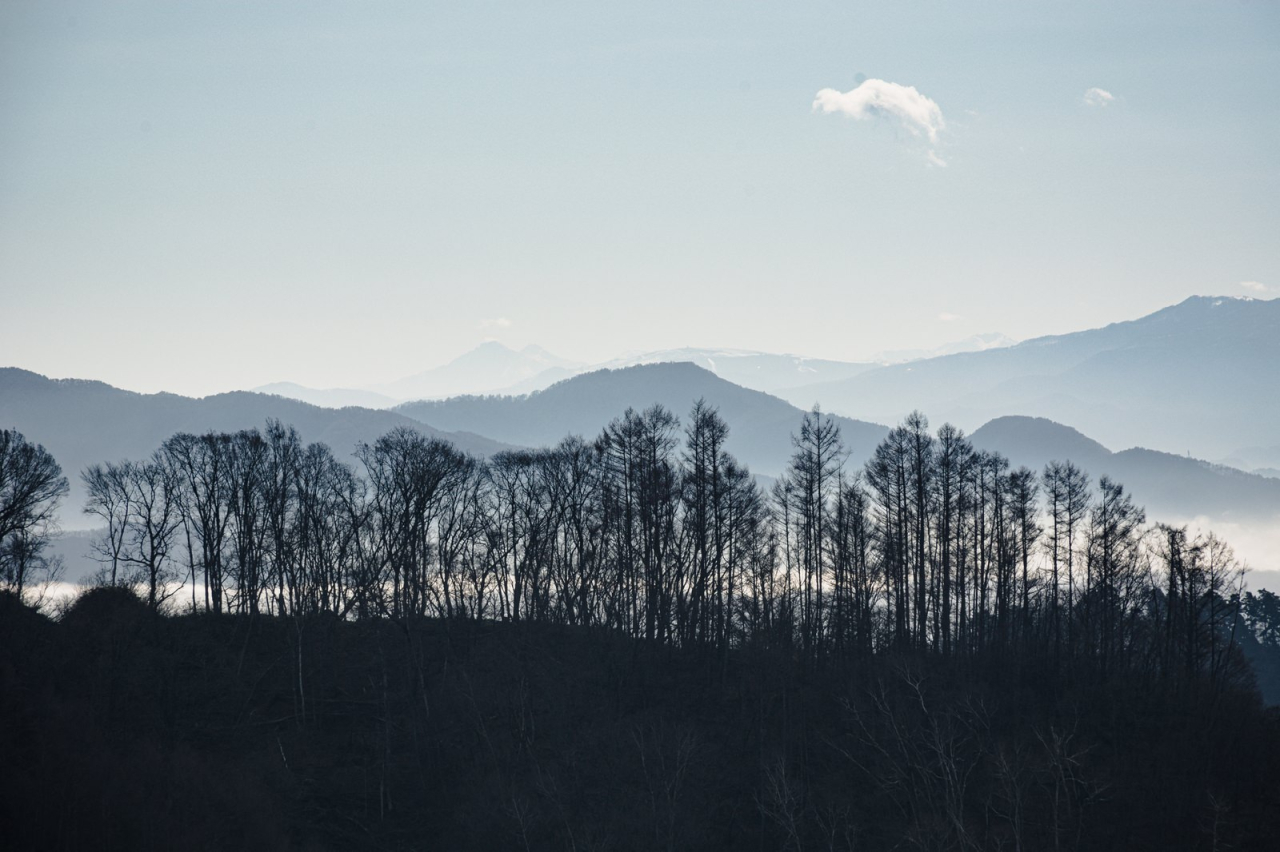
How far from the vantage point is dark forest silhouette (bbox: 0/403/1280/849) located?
3838 centimetres

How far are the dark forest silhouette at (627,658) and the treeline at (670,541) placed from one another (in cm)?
25

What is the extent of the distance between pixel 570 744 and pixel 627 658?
737 cm

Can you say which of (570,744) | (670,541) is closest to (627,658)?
(670,541)

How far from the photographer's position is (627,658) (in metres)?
50.0

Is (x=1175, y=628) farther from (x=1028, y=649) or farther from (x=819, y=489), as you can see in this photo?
(x=819, y=489)

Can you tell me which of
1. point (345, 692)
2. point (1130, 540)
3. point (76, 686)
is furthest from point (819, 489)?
point (76, 686)

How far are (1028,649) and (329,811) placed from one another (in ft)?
121

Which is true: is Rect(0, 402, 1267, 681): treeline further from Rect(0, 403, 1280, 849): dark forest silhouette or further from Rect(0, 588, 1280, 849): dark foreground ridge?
Rect(0, 588, 1280, 849): dark foreground ridge

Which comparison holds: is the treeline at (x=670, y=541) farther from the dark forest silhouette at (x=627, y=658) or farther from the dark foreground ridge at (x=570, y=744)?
the dark foreground ridge at (x=570, y=744)

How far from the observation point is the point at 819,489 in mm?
53688

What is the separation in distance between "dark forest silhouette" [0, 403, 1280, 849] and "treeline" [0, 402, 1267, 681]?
25 cm

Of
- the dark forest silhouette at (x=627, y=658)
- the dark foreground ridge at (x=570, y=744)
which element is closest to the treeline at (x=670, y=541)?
the dark forest silhouette at (x=627, y=658)

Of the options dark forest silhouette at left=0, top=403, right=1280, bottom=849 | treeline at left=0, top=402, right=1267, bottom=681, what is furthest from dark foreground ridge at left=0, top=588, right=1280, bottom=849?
treeline at left=0, top=402, right=1267, bottom=681

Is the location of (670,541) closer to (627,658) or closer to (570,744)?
(627,658)
